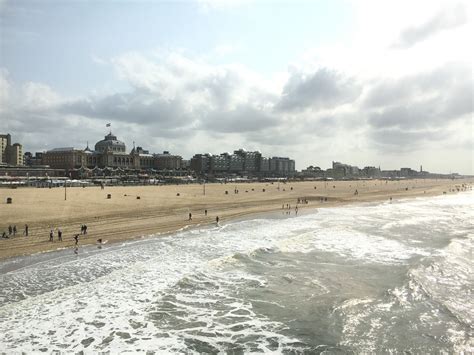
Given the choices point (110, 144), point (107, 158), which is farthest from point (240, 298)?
point (110, 144)

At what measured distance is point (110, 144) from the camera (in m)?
175

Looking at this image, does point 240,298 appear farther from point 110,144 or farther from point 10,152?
point 10,152

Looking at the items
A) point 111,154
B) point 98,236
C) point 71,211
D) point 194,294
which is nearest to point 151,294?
point 194,294

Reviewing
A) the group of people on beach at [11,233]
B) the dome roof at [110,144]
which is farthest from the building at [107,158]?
the group of people on beach at [11,233]

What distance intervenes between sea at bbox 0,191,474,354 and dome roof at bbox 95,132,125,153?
156460mm

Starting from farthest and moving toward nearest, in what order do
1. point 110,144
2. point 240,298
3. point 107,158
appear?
point 110,144
point 107,158
point 240,298

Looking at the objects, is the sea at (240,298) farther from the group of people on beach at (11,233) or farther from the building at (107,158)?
the building at (107,158)

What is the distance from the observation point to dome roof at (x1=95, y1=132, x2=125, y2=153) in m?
174

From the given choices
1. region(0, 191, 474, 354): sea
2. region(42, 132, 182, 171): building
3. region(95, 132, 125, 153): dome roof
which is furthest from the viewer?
region(95, 132, 125, 153): dome roof

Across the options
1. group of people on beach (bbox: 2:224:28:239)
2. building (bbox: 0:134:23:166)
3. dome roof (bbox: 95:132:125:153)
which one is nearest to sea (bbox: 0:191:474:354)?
group of people on beach (bbox: 2:224:28:239)

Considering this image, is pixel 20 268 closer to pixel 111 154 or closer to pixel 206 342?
pixel 206 342

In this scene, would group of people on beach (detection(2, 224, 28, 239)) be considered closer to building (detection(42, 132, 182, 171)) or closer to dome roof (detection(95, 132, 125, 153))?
building (detection(42, 132, 182, 171))

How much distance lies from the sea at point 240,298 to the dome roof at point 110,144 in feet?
513

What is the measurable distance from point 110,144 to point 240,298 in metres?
171
